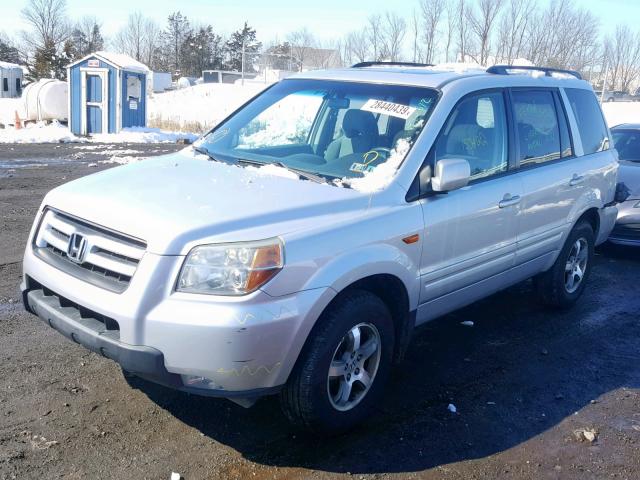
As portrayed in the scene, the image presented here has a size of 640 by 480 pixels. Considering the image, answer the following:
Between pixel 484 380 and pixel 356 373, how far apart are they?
4.07ft

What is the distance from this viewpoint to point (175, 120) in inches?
1057

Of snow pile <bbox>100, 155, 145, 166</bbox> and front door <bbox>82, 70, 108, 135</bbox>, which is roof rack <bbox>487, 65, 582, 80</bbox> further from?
front door <bbox>82, 70, 108, 135</bbox>

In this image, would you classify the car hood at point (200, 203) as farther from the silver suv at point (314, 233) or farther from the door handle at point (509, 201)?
the door handle at point (509, 201)

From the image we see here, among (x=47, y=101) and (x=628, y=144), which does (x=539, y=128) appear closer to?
(x=628, y=144)

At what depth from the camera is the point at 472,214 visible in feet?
14.1

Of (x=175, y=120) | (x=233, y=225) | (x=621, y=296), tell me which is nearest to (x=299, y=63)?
(x=175, y=120)

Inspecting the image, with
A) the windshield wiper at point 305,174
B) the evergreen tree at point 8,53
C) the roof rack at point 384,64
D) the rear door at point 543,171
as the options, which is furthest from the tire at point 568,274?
the evergreen tree at point 8,53

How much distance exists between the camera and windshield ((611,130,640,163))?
29.2ft

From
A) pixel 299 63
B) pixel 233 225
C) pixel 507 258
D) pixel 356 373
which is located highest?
pixel 299 63

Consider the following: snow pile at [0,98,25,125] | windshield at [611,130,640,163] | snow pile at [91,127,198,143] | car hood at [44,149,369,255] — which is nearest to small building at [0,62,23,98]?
snow pile at [0,98,25,125]

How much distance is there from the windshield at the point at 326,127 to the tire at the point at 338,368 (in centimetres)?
88

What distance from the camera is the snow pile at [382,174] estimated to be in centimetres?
380

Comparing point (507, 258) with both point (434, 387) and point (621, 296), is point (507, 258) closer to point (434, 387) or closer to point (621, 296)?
point (434, 387)

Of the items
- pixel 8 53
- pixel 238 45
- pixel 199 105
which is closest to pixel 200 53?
pixel 238 45
